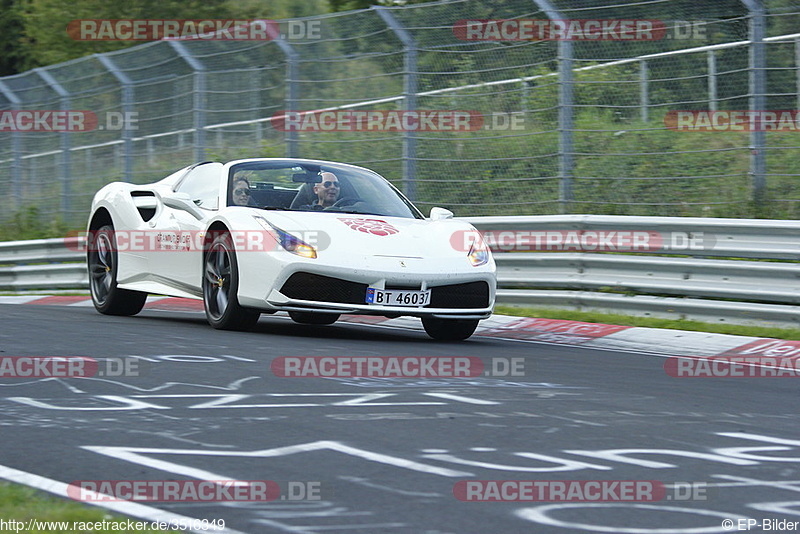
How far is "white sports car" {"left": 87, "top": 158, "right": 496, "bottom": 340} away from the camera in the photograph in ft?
27.5

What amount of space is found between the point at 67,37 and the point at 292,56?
27.2 meters

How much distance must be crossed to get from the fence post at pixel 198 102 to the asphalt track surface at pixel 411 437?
7.44 m

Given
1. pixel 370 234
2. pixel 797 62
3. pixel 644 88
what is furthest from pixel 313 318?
pixel 797 62

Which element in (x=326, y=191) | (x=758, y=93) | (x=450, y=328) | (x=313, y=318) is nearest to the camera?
(x=450, y=328)

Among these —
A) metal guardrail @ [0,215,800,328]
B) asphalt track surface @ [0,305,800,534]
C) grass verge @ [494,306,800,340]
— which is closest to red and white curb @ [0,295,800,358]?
grass verge @ [494,306,800,340]

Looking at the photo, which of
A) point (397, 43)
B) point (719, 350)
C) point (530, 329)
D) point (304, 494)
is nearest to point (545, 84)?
point (397, 43)

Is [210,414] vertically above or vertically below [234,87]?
below

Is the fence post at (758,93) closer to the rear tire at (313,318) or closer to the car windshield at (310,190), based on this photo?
the car windshield at (310,190)

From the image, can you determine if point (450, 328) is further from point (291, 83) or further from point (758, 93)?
point (291, 83)

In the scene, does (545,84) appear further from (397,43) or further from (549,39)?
(397,43)

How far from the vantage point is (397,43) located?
12719 mm

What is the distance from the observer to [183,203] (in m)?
9.61

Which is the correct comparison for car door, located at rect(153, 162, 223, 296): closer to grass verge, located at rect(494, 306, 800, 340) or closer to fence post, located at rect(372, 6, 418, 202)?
grass verge, located at rect(494, 306, 800, 340)

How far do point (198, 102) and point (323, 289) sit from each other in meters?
7.40
